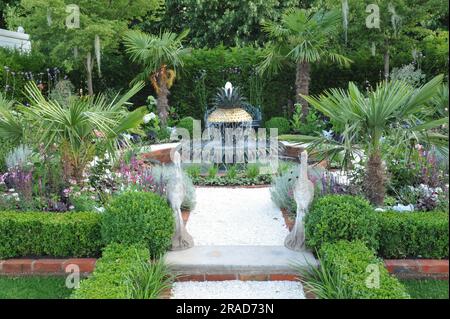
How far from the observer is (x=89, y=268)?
4.63 metres

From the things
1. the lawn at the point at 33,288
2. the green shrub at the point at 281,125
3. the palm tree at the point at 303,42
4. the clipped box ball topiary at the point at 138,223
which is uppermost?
the palm tree at the point at 303,42

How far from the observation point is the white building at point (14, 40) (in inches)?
543

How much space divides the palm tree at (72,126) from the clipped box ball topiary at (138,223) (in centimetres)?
115

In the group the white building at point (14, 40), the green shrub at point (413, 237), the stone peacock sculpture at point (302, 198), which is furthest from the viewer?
the white building at point (14, 40)

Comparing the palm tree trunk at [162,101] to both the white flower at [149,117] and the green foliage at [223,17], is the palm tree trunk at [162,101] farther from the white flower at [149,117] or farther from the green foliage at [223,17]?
the green foliage at [223,17]

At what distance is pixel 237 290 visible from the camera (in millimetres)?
4293

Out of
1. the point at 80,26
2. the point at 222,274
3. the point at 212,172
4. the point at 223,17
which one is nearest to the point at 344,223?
the point at 222,274

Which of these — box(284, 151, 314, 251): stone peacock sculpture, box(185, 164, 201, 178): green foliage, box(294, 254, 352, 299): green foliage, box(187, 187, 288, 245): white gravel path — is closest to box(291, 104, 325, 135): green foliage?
box(185, 164, 201, 178): green foliage

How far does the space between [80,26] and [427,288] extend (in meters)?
10.0

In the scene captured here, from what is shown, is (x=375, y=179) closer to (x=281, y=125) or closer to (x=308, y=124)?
(x=308, y=124)

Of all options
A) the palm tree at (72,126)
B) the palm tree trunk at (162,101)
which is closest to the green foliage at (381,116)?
the palm tree at (72,126)

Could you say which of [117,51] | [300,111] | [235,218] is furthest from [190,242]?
[117,51]

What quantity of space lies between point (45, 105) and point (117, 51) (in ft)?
27.3
